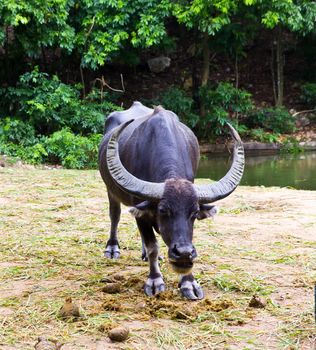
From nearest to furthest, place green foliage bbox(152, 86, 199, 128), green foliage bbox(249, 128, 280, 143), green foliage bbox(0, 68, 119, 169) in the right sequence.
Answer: green foliage bbox(0, 68, 119, 169)
green foliage bbox(152, 86, 199, 128)
green foliage bbox(249, 128, 280, 143)

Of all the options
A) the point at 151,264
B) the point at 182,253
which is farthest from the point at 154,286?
the point at 182,253

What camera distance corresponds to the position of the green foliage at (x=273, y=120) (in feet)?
56.9

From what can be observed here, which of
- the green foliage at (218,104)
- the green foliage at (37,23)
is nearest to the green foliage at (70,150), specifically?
the green foliage at (37,23)

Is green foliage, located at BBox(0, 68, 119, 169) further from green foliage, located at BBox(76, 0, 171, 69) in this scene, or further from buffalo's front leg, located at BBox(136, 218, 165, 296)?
buffalo's front leg, located at BBox(136, 218, 165, 296)

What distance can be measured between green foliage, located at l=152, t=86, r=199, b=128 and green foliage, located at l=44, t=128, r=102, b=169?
350 cm

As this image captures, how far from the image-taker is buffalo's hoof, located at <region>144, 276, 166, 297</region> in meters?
4.23

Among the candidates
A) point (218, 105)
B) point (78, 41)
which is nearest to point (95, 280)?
point (78, 41)

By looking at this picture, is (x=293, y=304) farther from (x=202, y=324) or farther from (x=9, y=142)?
(x=9, y=142)

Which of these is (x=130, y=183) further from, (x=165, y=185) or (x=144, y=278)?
(x=144, y=278)

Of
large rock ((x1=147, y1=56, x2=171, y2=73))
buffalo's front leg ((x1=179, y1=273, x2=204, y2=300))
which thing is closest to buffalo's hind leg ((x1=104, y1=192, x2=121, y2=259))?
buffalo's front leg ((x1=179, y1=273, x2=204, y2=300))

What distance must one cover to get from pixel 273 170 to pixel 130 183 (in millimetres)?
9535

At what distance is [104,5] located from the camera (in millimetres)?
14680

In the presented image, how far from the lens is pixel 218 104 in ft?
55.0

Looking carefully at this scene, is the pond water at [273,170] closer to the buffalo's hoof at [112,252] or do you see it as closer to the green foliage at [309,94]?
the green foliage at [309,94]
